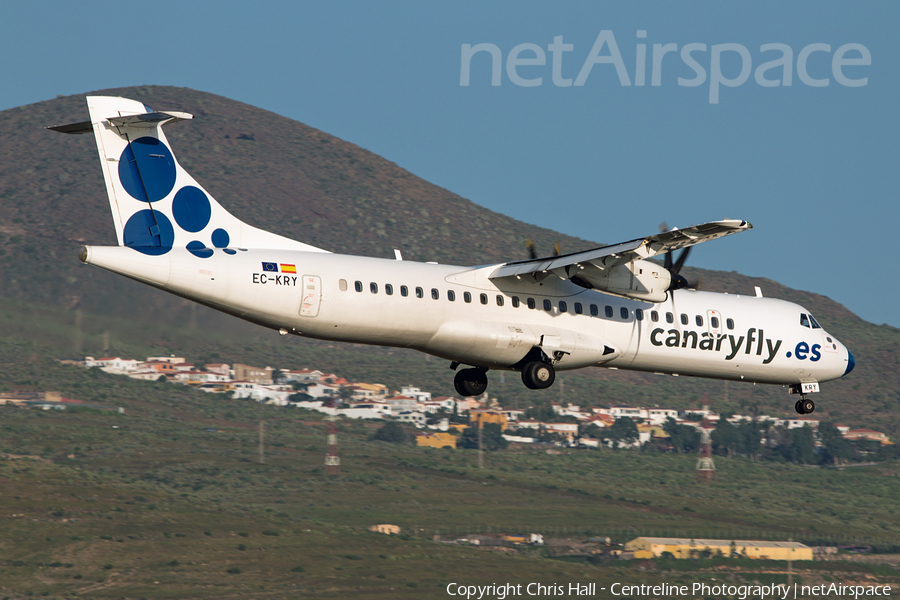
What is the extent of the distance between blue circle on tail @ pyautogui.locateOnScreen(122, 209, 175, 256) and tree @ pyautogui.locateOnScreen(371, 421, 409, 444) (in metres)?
128

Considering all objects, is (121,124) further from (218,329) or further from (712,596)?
(712,596)

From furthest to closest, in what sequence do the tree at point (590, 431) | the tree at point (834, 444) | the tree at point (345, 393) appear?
1. the tree at point (834, 444)
2. the tree at point (590, 431)
3. the tree at point (345, 393)

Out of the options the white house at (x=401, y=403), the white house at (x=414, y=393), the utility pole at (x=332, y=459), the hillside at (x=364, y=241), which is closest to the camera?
the utility pole at (x=332, y=459)

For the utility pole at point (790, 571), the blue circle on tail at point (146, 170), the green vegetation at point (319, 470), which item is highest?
the blue circle on tail at point (146, 170)

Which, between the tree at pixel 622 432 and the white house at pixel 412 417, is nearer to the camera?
the tree at pixel 622 432

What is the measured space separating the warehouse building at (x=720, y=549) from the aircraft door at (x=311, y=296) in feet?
317

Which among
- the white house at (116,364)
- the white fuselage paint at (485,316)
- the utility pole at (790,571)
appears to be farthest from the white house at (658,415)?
the white fuselage paint at (485,316)

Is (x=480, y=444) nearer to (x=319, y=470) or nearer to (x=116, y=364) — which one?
(x=319, y=470)

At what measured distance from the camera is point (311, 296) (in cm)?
2630

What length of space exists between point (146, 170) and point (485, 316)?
947 centimetres

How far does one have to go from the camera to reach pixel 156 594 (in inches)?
3664

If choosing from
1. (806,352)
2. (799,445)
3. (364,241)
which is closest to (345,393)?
(364,241)

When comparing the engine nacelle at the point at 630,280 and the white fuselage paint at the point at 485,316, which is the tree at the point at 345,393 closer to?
the white fuselage paint at the point at 485,316

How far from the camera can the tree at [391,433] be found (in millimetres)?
152750
